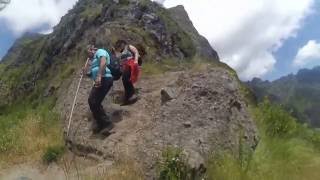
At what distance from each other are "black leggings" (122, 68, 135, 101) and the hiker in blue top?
1.17m

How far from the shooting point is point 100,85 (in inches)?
559

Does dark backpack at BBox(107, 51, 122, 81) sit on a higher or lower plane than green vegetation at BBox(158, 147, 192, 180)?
higher

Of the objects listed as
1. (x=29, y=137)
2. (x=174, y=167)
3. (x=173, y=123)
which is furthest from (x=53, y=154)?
(x=174, y=167)

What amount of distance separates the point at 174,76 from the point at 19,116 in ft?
18.7

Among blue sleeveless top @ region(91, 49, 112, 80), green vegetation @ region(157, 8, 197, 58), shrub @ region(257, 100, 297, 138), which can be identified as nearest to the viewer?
blue sleeveless top @ region(91, 49, 112, 80)

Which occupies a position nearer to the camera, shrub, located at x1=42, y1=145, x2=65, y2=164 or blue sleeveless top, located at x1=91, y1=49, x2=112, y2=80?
blue sleeveless top, located at x1=91, y1=49, x2=112, y2=80

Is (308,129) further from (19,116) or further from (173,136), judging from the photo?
(19,116)

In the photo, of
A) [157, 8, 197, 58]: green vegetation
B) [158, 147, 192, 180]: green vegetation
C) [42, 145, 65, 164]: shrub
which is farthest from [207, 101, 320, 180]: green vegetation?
[157, 8, 197, 58]: green vegetation

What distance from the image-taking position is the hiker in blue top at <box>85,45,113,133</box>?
46.3ft

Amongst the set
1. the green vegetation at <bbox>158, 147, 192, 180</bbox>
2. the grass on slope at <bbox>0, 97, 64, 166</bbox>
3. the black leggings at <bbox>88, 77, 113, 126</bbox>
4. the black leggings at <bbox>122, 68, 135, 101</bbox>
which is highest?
the black leggings at <bbox>122, 68, 135, 101</bbox>

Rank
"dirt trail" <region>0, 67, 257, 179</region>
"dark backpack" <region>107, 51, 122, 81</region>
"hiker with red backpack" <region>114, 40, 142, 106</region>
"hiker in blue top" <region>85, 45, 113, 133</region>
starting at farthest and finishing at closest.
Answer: "hiker with red backpack" <region>114, 40, 142, 106</region>, "dark backpack" <region>107, 51, 122, 81</region>, "hiker in blue top" <region>85, 45, 113, 133</region>, "dirt trail" <region>0, 67, 257, 179</region>

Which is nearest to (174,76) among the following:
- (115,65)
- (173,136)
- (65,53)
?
(115,65)

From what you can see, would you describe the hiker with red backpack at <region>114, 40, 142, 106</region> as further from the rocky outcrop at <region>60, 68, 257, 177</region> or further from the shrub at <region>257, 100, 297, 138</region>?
the shrub at <region>257, 100, 297, 138</region>

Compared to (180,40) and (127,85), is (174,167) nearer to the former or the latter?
(127,85)
